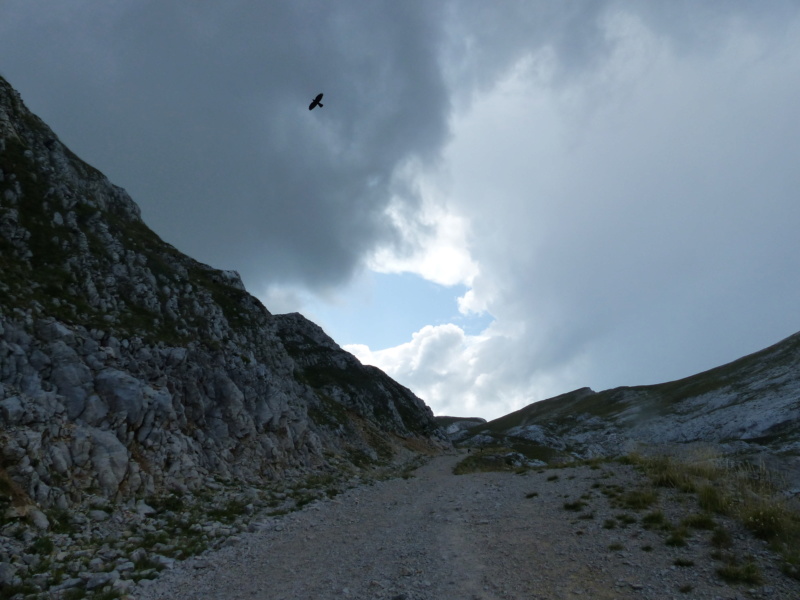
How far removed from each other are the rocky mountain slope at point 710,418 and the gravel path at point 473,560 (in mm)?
12757

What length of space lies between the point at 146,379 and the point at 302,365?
67.0 m

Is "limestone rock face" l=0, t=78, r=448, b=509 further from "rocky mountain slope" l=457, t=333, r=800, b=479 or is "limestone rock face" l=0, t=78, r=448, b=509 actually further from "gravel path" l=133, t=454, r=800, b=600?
"rocky mountain slope" l=457, t=333, r=800, b=479

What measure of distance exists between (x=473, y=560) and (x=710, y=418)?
259 feet

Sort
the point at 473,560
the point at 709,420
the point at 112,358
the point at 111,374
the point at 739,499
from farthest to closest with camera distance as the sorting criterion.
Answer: the point at 709,420 < the point at 112,358 < the point at 111,374 < the point at 739,499 < the point at 473,560

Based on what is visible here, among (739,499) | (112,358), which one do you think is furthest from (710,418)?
(112,358)

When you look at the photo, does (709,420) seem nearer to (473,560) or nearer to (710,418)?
(710,418)

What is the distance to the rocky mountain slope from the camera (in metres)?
53.7

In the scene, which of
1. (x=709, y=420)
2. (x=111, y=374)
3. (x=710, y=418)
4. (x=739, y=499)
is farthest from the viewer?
(x=710, y=418)

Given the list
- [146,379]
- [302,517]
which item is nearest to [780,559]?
[302,517]

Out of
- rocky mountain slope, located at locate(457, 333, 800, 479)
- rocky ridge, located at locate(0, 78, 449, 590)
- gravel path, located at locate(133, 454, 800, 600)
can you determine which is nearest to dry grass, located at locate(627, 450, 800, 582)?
gravel path, located at locate(133, 454, 800, 600)

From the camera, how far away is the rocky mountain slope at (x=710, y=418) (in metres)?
53.7

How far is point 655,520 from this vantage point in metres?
13.3

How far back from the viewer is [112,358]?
23.1 metres

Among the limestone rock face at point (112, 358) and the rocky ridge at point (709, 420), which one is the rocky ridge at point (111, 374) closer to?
the limestone rock face at point (112, 358)
